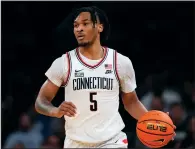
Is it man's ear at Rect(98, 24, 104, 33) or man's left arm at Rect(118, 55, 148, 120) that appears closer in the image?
man's left arm at Rect(118, 55, 148, 120)

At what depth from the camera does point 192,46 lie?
1251 cm

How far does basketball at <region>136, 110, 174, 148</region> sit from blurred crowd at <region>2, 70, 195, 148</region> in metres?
2.90

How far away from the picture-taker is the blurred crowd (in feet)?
31.3

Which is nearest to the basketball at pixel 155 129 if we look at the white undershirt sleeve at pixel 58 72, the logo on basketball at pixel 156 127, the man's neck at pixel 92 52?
the logo on basketball at pixel 156 127

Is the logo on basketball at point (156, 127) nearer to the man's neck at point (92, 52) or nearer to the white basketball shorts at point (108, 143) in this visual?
the white basketball shorts at point (108, 143)

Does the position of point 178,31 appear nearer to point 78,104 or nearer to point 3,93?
point 3,93

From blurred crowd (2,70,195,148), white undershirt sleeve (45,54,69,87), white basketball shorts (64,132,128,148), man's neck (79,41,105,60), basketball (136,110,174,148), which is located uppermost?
man's neck (79,41,105,60)

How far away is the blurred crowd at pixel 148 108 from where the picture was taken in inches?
375

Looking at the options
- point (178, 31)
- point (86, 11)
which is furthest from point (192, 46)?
point (86, 11)

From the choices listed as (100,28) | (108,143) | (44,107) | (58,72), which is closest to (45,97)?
(44,107)

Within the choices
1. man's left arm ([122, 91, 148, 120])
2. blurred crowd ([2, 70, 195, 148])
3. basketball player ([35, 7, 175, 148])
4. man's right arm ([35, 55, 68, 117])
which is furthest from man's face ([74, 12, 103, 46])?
blurred crowd ([2, 70, 195, 148])

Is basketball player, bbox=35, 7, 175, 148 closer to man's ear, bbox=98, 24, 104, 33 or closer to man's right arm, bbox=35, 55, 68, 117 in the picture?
man's right arm, bbox=35, 55, 68, 117

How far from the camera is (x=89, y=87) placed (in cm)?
633

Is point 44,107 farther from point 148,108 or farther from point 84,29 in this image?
point 148,108
